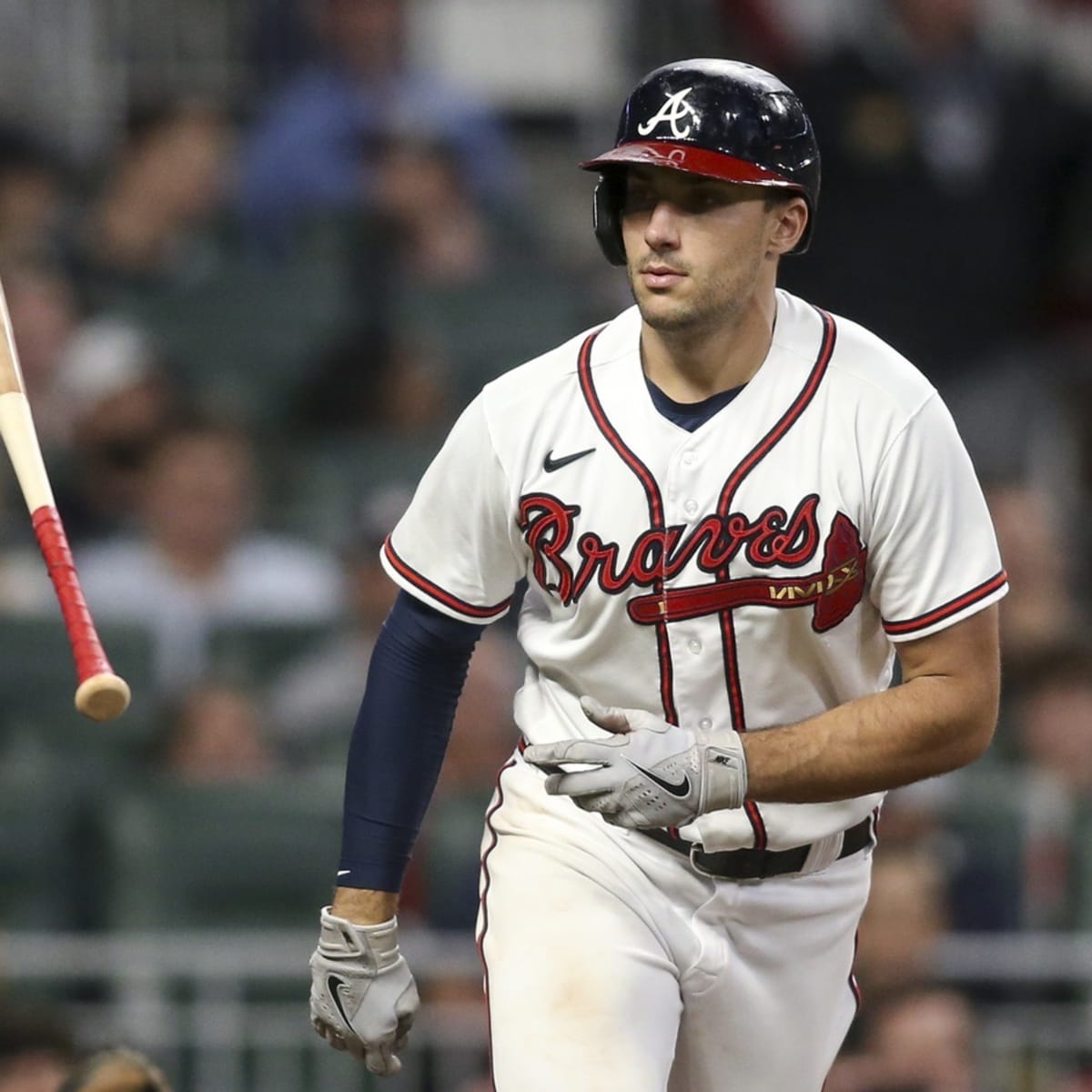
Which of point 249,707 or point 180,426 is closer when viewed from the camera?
point 249,707

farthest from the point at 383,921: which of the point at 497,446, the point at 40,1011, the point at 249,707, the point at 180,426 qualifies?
the point at 180,426

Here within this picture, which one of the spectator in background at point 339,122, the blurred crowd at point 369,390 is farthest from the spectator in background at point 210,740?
the spectator in background at point 339,122

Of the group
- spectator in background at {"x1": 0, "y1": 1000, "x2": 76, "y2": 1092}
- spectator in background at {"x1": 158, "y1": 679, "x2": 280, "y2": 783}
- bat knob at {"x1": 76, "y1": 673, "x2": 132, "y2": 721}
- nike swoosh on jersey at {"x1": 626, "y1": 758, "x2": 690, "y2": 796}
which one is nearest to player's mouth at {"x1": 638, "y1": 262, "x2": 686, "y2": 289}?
nike swoosh on jersey at {"x1": 626, "y1": 758, "x2": 690, "y2": 796}

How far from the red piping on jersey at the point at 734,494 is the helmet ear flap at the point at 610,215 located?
1.09 ft

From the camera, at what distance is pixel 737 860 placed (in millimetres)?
3441

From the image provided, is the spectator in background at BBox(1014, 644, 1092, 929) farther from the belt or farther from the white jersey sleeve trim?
A: the white jersey sleeve trim

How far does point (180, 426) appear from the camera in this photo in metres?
6.98

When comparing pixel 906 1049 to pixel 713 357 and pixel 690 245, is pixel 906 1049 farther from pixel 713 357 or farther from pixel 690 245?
pixel 690 245

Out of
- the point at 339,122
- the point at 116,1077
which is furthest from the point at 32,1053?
the point at 339,122

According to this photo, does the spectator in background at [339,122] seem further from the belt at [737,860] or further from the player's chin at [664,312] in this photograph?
the belt at [737,860]

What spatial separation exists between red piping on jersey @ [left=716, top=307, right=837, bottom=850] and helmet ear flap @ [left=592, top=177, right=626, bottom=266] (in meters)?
0.33

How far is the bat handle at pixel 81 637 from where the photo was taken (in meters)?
2.84

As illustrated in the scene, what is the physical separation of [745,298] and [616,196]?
26 centimetres

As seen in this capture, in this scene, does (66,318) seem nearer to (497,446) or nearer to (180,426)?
(180,426)
